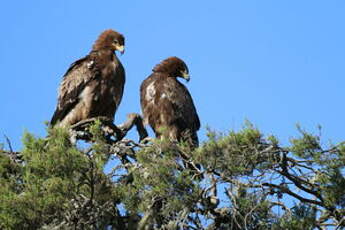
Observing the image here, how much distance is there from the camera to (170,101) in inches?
424

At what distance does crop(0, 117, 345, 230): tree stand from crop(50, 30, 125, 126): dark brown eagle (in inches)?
134

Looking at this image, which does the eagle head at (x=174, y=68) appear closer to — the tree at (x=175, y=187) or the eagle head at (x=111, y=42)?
the eagle head at (x=111, y=42)

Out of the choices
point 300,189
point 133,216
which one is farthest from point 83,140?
point 300,189

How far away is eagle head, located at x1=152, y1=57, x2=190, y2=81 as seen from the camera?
37.2ft

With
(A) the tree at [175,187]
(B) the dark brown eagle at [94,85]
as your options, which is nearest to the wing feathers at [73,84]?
(B) the dark brown eagle at [94,85]

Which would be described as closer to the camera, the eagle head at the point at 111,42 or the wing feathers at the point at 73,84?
the wing feathers at the point at 73,84

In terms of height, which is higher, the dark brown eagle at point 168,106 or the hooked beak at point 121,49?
the hooked beak at point 121,49

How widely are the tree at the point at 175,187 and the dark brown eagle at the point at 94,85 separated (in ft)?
11.2

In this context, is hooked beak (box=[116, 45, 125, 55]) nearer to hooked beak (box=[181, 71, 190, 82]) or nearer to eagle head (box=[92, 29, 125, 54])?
eagle head (box=[92, 29, 125, 54])

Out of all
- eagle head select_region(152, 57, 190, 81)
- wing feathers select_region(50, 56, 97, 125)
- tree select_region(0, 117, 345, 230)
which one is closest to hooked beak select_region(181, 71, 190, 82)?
→ eagle head select_region(152, 57, 190, 81)

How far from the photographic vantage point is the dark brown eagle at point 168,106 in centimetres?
1072

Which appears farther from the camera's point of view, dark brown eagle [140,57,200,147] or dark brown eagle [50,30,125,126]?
dark brown eagle [140,57,200,147]

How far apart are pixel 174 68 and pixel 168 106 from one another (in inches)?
31.9

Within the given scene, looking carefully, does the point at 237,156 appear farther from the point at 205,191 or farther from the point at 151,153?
the point at 151,153
